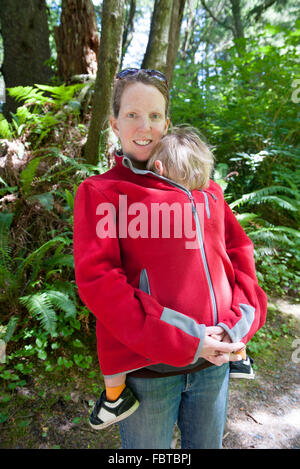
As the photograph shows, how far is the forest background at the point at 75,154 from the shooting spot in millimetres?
2861

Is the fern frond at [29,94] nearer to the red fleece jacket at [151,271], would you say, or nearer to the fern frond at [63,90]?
the fern frond at [63,90]

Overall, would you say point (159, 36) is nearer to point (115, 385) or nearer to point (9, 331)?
point (9, 331)

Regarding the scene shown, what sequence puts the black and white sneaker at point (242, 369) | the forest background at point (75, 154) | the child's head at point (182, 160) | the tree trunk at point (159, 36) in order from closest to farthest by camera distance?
the child's head at point (182, 160) < the black and white sneaker at point (242, 369) < the forest background at point (75, 154) < the tree trunk at point (159, 36)

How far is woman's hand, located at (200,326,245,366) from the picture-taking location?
3.62 ft

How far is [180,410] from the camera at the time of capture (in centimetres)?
133

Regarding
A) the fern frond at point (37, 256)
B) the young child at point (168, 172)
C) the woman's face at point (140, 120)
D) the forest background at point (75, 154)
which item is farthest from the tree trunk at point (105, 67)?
the young child at point (168, 172)

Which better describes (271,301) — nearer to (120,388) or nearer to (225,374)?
(225,374)

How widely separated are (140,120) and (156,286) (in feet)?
2.32

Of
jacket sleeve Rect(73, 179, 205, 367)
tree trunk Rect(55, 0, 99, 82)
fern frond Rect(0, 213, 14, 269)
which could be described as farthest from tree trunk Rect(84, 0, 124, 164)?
jacket sleeve Rect(73, 179, 205, 367)

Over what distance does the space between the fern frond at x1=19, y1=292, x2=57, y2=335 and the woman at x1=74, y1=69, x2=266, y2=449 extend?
1.53m

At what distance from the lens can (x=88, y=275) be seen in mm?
1055

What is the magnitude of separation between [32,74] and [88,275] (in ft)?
18.7

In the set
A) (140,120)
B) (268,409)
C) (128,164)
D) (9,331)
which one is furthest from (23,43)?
(268,409)

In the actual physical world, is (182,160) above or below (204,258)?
above
